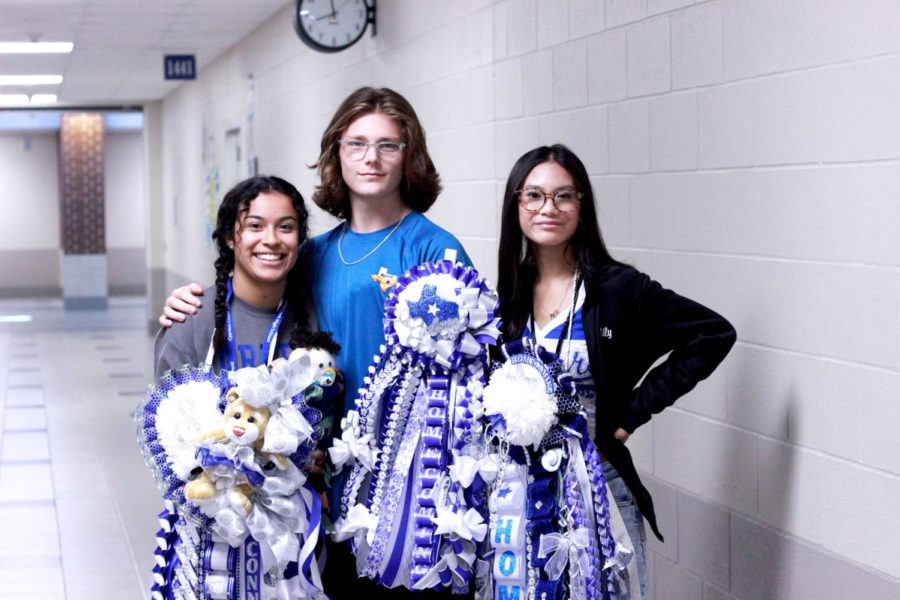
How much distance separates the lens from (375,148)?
253 cm

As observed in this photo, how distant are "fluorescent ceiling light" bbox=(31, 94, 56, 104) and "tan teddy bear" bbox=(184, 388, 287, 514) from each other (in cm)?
1419

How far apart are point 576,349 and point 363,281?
45 centimetres

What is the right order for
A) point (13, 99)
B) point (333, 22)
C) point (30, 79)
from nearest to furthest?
point (333, 22) → point (30, 79) → point (13, 99)

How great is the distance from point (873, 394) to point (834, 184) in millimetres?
457

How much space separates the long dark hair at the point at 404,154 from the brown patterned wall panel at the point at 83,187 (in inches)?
734

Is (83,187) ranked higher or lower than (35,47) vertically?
lower

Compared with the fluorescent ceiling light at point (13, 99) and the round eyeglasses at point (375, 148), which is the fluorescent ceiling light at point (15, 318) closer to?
the fluorescent ceiling light at point (13, 99)

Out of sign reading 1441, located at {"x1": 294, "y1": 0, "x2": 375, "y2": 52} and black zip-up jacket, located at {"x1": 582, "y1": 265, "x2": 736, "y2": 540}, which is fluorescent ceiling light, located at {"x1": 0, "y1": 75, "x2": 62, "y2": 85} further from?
black zip-up jacket, located at {"x1": 582, "y1": 265, "x2": 736, "y2": 540}

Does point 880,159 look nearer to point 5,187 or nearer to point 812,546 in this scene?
point 812,546

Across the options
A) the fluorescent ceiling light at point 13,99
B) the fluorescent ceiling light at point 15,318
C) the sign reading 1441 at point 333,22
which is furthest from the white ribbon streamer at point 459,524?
the fluorescent ceiling light at point 15,318

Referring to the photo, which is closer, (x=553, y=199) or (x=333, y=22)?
(x=553, y=199)

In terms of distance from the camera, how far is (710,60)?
10.3ft

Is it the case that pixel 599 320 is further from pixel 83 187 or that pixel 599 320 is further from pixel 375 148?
pixel 83 187

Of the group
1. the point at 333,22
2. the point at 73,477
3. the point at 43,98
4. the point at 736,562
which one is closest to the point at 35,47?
the point at 333,22
